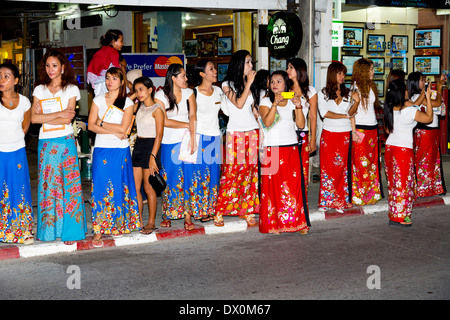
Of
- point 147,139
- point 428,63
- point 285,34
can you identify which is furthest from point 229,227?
point 428,63

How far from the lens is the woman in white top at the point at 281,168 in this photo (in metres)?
7.41

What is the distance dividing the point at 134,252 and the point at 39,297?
1.72m

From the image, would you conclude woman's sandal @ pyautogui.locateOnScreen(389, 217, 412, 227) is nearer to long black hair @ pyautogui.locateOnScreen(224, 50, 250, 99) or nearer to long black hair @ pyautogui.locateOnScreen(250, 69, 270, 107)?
long black hair @ pyautogui.locateOnScreen(250, 69, 270, 107)

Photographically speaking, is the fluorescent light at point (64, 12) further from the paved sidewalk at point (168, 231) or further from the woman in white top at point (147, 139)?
the woman in white top at point (147, 139)

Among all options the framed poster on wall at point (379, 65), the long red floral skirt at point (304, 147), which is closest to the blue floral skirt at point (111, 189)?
the long red floral skirt at point (304, 147)

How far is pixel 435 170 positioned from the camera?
1003 cm

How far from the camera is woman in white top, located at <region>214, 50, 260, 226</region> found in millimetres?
7676

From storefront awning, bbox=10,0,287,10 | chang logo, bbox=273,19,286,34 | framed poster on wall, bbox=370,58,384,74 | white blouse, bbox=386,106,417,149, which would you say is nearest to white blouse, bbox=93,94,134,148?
storefront awning, bbox=10,0,287,10

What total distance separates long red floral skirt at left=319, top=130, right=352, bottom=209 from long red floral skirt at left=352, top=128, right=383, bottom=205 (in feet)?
0.82

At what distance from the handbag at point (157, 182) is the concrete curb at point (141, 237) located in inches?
24.8

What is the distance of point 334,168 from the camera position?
8.86 m

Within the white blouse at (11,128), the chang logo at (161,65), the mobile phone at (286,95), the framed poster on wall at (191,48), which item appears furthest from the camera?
the framed poster on wall at (191,48)
